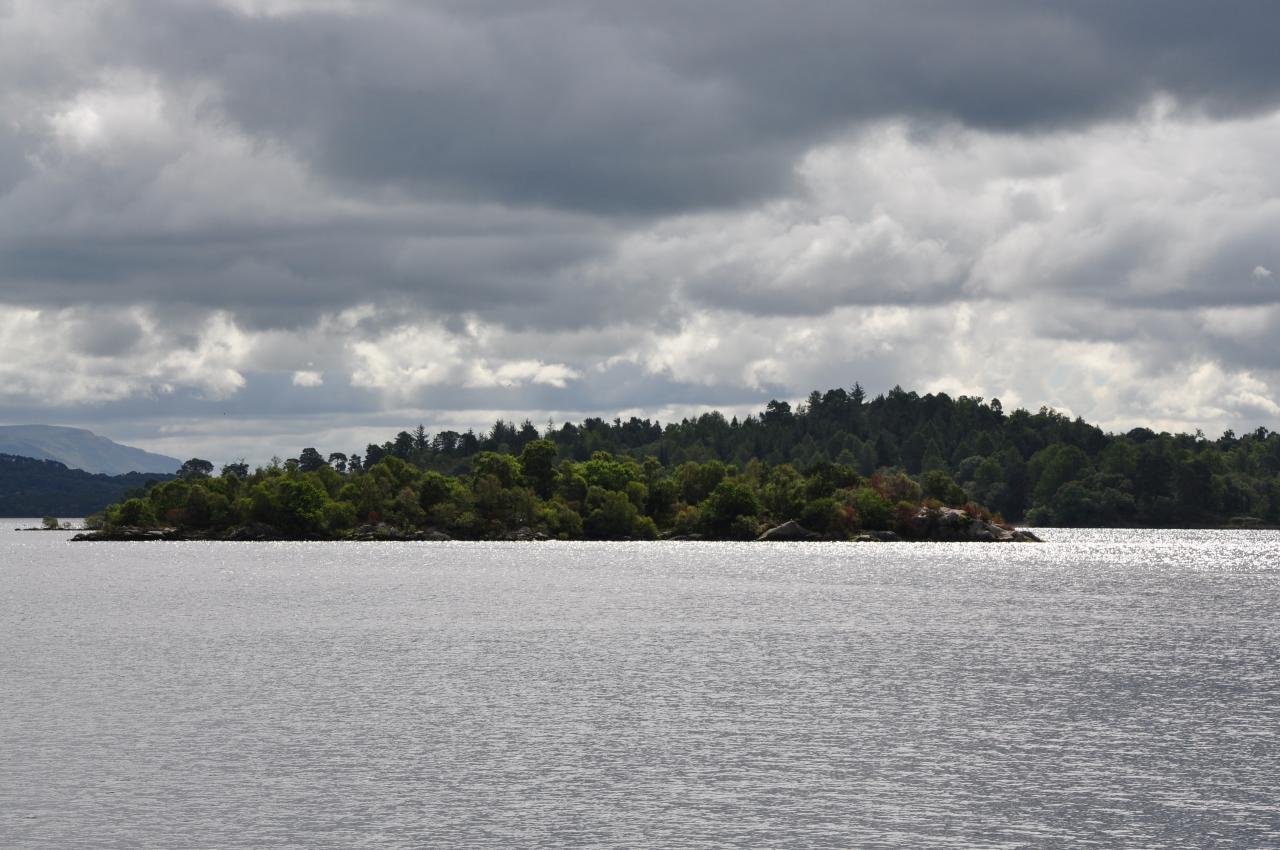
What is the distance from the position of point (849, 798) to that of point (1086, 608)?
105157 millimetres

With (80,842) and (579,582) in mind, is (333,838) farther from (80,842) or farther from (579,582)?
(579,582)

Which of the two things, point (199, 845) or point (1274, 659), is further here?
point (1274, 659)

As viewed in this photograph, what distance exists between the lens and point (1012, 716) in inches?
2899

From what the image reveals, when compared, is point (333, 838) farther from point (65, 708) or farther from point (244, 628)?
point (244, 628)

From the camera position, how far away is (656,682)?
3398 inches

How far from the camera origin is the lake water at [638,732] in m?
49.2

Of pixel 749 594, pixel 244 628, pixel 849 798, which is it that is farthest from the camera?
pixel 749 594

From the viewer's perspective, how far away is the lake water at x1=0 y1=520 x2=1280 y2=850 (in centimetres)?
4916

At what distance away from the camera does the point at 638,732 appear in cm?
6744

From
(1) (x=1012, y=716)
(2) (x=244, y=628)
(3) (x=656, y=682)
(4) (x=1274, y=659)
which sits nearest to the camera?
(1) (x=1012, y=716)

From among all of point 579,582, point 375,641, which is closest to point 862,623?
point 375,641

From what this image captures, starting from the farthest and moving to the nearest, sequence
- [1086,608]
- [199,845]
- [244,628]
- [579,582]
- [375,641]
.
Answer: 1. [579,582]
2. [1086,608]
3. [244,628]
4. [375,641]
5. [199,845]

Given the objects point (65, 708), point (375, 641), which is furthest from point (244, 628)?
point (65, 708)

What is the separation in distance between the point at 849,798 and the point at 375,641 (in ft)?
222
